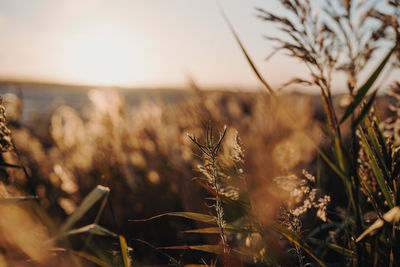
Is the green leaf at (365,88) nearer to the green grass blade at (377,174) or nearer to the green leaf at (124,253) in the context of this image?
the green grass blade at (377,174)

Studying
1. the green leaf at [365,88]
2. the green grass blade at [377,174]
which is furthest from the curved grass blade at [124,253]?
the green grass blade at [377,174]

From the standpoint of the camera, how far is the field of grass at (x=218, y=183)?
915 millimetres

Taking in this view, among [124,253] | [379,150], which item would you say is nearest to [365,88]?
[379,150]

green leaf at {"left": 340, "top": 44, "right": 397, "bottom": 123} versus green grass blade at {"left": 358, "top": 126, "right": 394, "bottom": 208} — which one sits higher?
green leaf at {"left": 340, "top": 44, "right": 397, "bottom": 123}

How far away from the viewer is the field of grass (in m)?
0.91

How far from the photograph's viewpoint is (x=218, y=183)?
1030 millimetres

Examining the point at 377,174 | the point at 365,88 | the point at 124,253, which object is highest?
the point at 365,88

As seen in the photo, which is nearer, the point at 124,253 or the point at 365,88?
the point at 365,88

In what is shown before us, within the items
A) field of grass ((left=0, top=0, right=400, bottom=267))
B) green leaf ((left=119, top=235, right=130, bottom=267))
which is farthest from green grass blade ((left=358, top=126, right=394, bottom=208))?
green leaf ((left=119, top=235, right=130, bottom=267))

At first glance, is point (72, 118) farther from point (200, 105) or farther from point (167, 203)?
point (200, 105)

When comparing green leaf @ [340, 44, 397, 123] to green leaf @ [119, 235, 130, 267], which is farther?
green leaf @ [119, 235, 130, 267]

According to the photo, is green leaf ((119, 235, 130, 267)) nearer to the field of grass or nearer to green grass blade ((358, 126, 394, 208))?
the field of grass

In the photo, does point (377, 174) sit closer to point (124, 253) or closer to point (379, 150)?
point (379, 150)

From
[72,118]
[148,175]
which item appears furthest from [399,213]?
[72,118]
